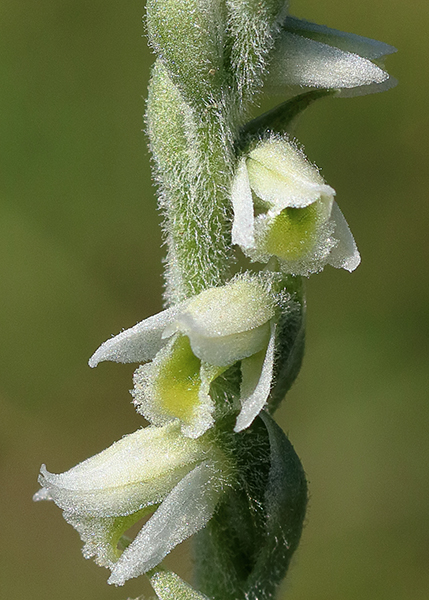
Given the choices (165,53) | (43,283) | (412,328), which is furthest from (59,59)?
(165,53)

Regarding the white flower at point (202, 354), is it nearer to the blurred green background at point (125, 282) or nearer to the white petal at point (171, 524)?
the white petal at point (171, 524)

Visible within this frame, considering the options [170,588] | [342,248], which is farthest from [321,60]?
[170,588]

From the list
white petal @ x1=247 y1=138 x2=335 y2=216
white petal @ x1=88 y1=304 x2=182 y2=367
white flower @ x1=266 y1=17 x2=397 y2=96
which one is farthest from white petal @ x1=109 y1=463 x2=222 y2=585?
white flower @ x1=266 y1=17 x2=397 y2=96

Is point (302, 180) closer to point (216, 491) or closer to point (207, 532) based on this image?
point (216, 491)

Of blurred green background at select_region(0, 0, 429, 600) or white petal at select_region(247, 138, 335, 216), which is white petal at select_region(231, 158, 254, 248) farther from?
blurred green background at select_region(0, 0, 429, 600)

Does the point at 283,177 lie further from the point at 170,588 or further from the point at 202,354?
the point at 170,588
